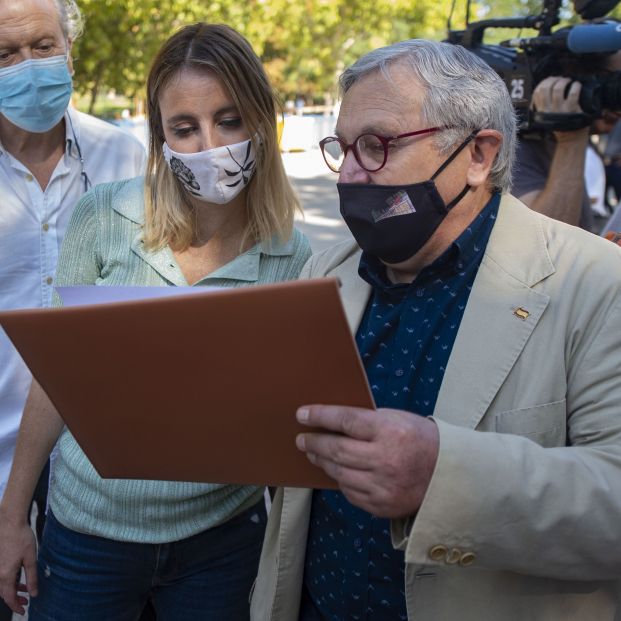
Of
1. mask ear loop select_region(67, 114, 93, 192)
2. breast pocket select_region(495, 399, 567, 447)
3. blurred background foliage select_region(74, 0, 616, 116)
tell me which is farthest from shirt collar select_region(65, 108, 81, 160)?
blurred background foliage select_region(74, 0, 616, 116)

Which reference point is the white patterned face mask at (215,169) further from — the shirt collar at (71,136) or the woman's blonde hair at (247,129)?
the shirt collar at (71,136)

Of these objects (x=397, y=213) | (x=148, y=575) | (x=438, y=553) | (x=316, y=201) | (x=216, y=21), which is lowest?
(x=316, y=201)

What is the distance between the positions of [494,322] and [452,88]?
1.62 ft

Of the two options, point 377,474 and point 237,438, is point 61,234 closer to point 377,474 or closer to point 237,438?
point 237,438

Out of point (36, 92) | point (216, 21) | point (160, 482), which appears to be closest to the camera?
point (160, 482)

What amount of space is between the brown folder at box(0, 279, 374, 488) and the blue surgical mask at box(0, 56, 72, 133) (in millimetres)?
1437

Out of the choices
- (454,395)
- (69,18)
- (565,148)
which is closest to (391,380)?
(454,395)

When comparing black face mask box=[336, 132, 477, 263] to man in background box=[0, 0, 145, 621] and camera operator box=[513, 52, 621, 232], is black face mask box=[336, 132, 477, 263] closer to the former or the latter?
camera operator box=[513, 52, 621, 232]

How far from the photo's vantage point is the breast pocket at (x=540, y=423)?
1.48 meters

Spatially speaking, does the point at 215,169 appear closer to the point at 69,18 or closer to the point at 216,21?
the point at 69,18

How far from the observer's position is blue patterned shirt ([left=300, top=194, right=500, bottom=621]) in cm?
165

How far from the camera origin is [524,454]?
134 cm

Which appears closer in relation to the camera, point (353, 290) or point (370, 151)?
point (370, 151)

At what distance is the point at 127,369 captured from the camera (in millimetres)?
1339
